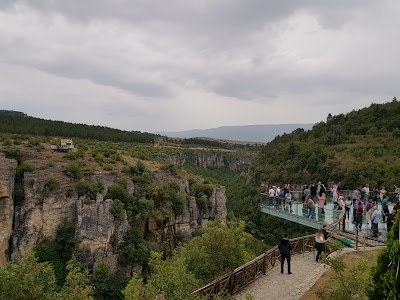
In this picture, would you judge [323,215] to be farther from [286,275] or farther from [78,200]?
[78,200]

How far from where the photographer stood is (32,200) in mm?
34875

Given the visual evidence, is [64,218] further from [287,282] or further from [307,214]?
[287,282]

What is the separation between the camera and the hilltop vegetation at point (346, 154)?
5109 centimetres

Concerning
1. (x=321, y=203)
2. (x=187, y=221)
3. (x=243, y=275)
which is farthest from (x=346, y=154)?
(x=243, y=275)

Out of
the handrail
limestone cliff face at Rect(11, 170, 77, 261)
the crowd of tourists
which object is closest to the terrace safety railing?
the handrail

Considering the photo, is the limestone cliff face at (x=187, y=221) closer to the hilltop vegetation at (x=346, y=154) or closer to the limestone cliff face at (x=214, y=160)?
the hilltop vegetation at (x=346, y=154)

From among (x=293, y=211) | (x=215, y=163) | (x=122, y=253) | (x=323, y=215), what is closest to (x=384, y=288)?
(x=323, y=215)

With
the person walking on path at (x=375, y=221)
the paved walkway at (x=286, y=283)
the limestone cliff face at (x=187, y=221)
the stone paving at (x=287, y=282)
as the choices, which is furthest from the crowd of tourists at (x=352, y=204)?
the limestone cliff face at (x=187, y=221)

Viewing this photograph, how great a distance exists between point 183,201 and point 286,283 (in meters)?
29.4

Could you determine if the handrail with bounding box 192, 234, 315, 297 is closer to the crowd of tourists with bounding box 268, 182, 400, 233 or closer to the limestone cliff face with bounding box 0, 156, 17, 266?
the crowd of tourists with bounding box 268, 182, 400, 233

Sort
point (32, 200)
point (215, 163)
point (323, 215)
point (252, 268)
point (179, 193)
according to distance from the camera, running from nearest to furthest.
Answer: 1. point (252, 268)
2. point (323, 215)
3. point (32, 200)
4. point (179, 193)
5. point (215, 163)

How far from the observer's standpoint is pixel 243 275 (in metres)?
14.7

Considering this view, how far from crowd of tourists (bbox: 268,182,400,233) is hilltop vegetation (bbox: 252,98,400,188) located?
25734 mm

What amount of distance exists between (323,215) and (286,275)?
6729mm
